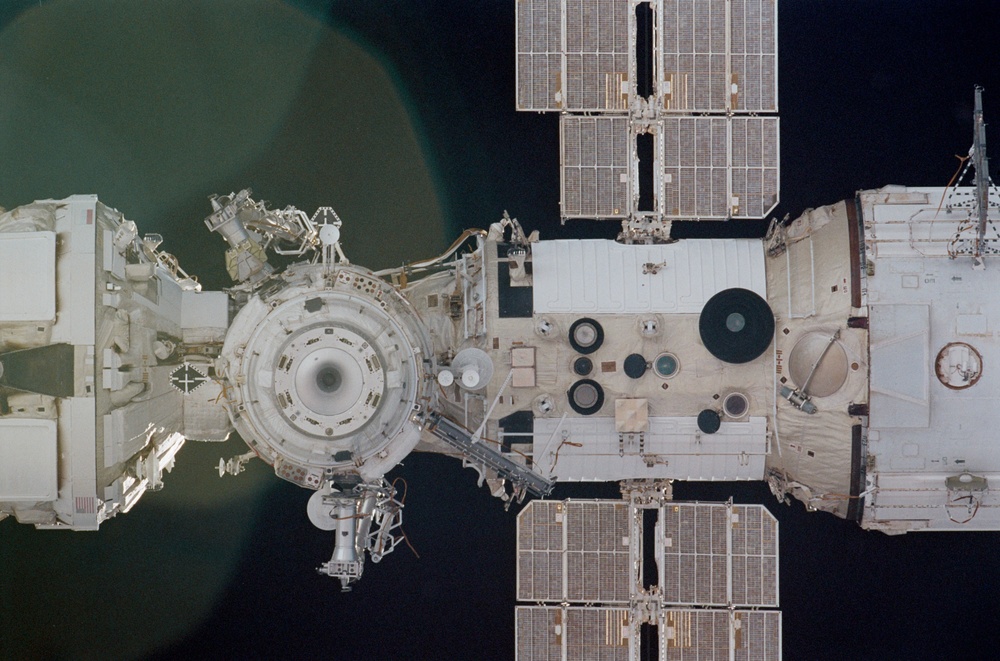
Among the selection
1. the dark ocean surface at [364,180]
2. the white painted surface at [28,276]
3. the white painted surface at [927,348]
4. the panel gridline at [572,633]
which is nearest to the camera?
Result: the white painted surface at [28,276]

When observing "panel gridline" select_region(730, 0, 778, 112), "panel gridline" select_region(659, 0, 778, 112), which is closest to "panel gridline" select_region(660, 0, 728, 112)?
"panel gridline" select_region(659, 0, 778, 112)

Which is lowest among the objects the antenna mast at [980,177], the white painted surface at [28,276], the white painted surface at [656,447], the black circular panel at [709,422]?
the white painted surface at [656,447]

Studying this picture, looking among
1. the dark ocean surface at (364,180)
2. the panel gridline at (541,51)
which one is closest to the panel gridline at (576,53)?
the panel gridline at (541,51)

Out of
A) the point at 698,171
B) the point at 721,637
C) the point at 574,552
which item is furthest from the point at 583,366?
the point at 721,637

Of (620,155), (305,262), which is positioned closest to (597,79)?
(620,155)

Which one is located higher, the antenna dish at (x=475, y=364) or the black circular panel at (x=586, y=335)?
the black circular panel at (x=586, y=335)

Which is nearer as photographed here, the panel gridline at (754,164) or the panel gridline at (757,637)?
the panel gridline at (754,164)

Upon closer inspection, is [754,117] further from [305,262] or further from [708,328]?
[305,262]

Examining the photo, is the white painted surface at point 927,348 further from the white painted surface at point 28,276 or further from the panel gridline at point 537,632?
the white painted surface at point 28,276
